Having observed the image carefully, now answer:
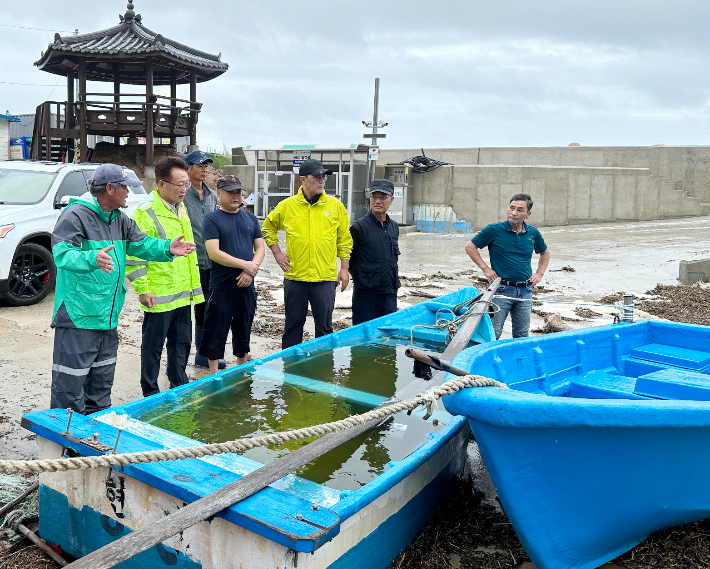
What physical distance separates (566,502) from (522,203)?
3386 mm

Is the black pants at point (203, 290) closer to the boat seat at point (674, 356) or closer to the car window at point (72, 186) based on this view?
the car window at point (72, 186)

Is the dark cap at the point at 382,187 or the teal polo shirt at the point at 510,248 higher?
the dark cap at the point at 382,187

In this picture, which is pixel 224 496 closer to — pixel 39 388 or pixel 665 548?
pixel 665 548

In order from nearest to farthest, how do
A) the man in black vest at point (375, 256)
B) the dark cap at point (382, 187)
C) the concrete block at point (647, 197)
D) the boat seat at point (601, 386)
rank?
the boat seat at point (601, 386), the dark cap at point (382, 187), the man in black vest at point (375, 256), the concrete block at point (647, 197)

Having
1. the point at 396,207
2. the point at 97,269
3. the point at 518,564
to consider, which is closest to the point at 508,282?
the point at 518,564

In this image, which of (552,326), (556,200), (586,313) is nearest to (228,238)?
(552,326)

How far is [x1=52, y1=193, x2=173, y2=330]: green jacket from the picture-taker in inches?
134

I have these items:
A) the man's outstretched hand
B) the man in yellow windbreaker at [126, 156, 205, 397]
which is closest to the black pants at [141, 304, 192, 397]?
the man in yellow windbreaker at [126, 156, 205, 397]

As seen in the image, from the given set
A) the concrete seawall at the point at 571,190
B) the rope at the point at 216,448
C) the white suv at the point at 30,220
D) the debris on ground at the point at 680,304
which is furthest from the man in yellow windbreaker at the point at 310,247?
the concrete seawall at the point at 571,190

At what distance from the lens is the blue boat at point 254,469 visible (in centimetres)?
235

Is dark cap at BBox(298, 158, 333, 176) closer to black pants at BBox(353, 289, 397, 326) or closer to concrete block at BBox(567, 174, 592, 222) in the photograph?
black pants at BBox(353, 289, 397, 326)

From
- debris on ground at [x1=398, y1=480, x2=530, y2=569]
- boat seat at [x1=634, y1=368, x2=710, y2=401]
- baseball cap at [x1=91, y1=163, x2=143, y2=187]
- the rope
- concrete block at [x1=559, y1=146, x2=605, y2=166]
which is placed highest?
concrete block at [x1=559, y1=146, x2=605, y2=166]

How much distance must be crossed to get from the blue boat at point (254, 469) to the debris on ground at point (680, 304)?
555 cm

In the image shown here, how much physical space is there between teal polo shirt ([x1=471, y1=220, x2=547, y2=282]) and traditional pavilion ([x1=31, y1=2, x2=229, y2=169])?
14.4 meters
